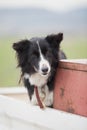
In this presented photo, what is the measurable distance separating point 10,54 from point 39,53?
1.77m

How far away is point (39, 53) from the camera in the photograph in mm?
1660

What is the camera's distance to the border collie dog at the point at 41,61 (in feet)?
5.44

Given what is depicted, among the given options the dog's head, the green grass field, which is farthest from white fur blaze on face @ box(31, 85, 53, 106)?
the green grass field

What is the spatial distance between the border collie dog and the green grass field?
1.56 meters

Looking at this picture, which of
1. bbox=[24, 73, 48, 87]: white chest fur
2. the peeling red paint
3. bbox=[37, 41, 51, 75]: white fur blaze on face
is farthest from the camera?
bbox=[24, 73, 48, 87]: white chest fur

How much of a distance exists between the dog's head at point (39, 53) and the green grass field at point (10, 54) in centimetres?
159

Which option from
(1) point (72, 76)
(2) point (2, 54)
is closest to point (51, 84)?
(1) point (72, 76)

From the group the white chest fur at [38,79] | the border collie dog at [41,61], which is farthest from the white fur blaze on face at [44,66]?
the white chest fur at [38,79]

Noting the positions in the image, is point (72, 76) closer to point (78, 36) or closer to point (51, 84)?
point (51, 84)

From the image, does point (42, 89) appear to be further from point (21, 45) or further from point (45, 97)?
point (21, 45)

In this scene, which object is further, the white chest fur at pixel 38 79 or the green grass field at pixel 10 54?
the green grass field at pixel 10 54

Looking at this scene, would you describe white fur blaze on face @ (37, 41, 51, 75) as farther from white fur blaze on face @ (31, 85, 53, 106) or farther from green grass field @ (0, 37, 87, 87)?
green grass field @ (0, 37, 87, 87)

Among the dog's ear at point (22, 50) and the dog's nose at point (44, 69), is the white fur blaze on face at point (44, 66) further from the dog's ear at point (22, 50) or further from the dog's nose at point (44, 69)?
the dog's ear at point (22, 50)

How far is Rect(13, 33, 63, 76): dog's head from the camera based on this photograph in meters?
1.65
